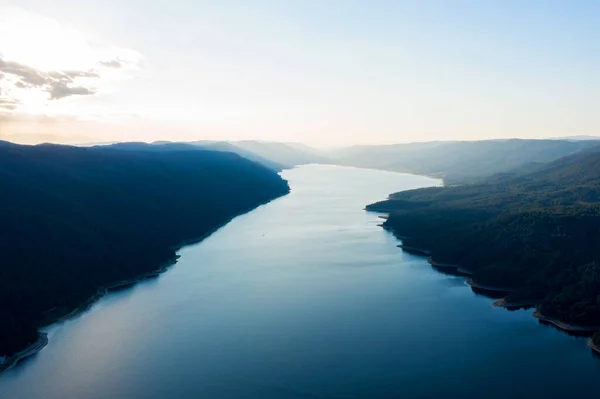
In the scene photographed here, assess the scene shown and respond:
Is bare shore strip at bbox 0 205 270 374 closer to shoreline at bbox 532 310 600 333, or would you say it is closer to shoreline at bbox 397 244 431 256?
shoreline at bbox 397 244 431 256

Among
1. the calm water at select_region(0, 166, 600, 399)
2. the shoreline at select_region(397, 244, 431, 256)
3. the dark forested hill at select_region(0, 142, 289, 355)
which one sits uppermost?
the dark forested hill at select_region(0, 142, 289, 355)

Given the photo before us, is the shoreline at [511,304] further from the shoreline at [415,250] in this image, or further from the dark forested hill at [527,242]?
the shoreline at [415,250]

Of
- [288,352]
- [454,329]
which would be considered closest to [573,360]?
[454,329]

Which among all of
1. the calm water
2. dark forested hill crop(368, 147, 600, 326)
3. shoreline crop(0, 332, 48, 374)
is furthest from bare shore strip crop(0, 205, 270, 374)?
dark forested hill crop(368, 147, 600, 326)

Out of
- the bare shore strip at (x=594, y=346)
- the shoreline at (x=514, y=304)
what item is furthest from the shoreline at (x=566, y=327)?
the bare shore strip at (x=594, y=346)

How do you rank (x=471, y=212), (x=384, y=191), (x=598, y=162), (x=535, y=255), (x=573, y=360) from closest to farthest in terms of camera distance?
(x=573, y=360) → (x=535, y=255) → (x=471, y=212) → (x=598, y=162) → (x=384, y=191)

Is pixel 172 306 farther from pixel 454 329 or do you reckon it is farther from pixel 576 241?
pixel 576 241

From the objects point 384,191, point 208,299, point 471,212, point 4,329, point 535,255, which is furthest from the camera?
point 384,191
